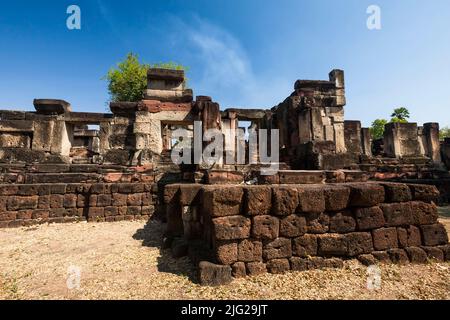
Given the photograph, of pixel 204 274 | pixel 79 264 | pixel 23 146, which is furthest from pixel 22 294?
pixel 23 146

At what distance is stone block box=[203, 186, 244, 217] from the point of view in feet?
Answer: 9.65

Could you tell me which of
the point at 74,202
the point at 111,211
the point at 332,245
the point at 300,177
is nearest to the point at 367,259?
the point at 332,245

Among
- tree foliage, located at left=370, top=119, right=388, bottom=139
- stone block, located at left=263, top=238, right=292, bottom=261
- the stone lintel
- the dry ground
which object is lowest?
the dry ground

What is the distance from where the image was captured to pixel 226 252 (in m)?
2.91

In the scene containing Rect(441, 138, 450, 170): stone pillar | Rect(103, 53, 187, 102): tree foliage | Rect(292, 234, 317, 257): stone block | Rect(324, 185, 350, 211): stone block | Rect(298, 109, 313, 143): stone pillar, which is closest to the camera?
Rect(292, 234, 317, 257): stone block

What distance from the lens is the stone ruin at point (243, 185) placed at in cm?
304

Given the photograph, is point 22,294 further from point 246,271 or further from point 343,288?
point 343,288

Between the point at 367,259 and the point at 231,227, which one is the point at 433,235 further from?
the point at 231,227

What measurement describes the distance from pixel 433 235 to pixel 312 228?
2053 mm

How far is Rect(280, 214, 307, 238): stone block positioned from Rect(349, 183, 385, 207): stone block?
0.87m

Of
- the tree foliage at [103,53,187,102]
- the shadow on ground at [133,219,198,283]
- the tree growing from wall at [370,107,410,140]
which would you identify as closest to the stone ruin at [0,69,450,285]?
the shadow on ground at [133,219,198,283]

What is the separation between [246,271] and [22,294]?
2.86m

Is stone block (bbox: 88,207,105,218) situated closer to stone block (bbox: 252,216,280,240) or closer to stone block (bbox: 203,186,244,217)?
stone block (bbox: 203,186,244,217)
